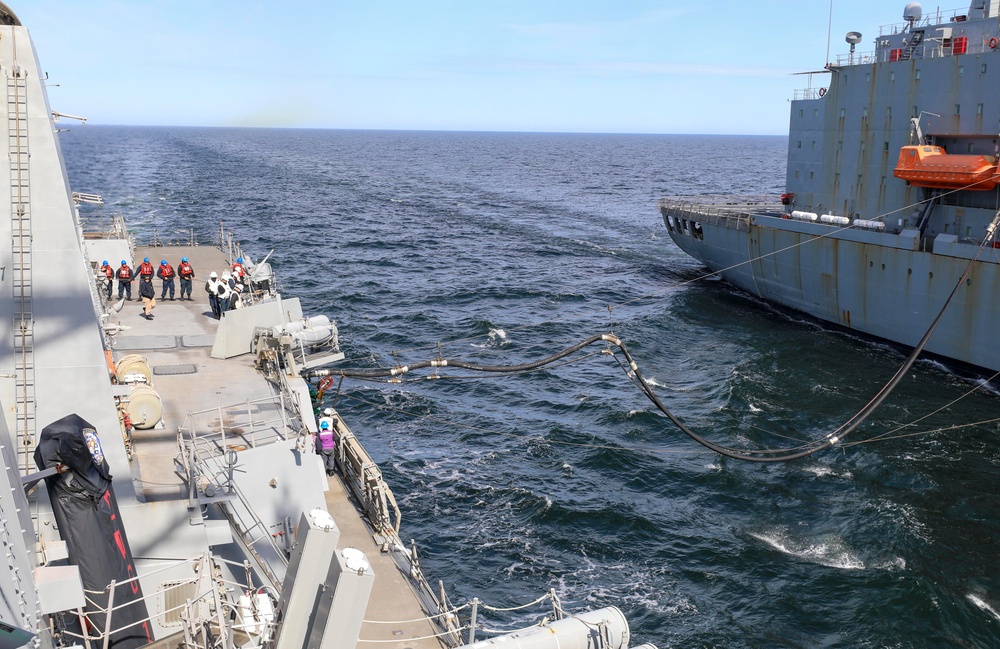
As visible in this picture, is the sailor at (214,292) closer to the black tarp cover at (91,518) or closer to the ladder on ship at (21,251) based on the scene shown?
the ladder on ship at (21,251)

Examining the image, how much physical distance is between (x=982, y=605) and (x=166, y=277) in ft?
83.0

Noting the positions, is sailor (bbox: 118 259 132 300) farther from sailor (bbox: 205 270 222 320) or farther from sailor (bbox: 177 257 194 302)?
sailor (bbox: 205 270 222 320)

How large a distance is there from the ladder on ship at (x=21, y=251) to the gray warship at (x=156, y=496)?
0.02 m

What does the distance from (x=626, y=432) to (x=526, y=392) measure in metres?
5.56

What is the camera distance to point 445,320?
43.4 metres

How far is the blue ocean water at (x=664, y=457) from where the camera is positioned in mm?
19906

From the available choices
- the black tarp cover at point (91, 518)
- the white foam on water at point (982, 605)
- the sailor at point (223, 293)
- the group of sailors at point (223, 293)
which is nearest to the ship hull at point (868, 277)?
the white foam on water at point (982, 605)

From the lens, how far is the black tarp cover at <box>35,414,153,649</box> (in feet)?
29.7

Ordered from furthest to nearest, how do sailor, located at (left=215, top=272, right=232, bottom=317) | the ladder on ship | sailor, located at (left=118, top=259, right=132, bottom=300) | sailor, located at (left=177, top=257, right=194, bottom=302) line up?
sailor, located at (left=177, top=257, right=194, bottom=302) → sailor, located at (left=118, top=259, right=132, bottom=300) → sailor, located at (left=215, top=272, right=232, bottom=317) → the ladder on ship

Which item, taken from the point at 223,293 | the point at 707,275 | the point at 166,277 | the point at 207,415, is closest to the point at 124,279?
the point at 166,277

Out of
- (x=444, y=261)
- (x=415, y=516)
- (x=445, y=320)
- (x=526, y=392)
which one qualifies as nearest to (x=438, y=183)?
(x=444, y=261)

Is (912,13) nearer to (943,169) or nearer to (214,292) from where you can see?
(943,169)

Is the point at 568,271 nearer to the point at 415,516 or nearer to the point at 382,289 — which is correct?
the point at 382,289

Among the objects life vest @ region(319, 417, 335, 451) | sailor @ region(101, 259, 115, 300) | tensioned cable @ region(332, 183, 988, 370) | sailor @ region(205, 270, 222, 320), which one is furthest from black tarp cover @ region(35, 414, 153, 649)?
tensioned cable @ region(332, 183, 988, 370)
